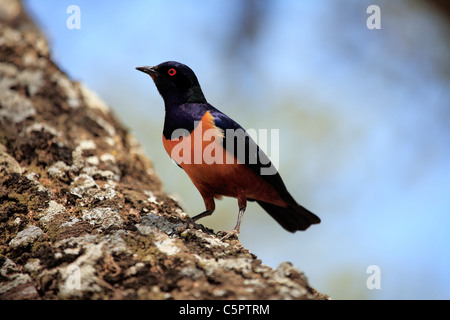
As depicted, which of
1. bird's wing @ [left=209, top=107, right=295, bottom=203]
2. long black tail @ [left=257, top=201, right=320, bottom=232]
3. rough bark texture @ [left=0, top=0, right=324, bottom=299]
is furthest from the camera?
long black tail @ [left=257, top=201, right=320, bottom=232]

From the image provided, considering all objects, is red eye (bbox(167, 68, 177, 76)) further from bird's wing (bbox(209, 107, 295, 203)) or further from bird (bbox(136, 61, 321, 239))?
bird's wing (bbox(209, 107, 295, 203))

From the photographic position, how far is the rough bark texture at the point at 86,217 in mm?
2969

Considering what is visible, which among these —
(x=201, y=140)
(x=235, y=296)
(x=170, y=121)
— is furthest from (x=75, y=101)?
(x=235, y=296)

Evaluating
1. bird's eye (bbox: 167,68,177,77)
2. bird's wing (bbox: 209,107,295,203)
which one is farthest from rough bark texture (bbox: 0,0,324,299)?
bird's eye (bbox: 167,68,177,77)

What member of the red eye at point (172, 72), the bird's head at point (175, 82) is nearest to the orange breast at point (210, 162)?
the bird's head at point (175, 82)

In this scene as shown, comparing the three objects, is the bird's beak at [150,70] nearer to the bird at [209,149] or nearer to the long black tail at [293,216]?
the bird at [209,149]

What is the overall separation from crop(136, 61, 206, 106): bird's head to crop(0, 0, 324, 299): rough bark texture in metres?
1.07

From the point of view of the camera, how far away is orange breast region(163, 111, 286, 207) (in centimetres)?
446

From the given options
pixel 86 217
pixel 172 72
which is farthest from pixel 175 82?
pixel 86 217

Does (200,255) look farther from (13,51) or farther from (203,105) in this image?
(13,51)

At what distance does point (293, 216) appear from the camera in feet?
18.0

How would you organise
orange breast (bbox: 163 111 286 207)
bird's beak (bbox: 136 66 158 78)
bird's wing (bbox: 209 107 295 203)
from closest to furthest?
1. orange breast (bbox: 163 111 286 207)
2. bird's wing (bbox: 209 107 295 203)
3. bird's beak (bbox: 136 66 158 78)

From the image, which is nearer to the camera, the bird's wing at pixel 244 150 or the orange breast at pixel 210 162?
the orange breast at pixel 210 162

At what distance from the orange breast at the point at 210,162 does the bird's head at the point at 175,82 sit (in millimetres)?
405
